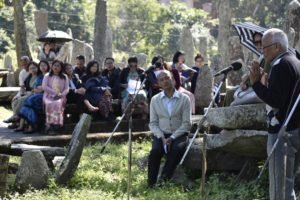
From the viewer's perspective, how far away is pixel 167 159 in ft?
26.6

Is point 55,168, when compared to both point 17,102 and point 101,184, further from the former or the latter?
point 17,102

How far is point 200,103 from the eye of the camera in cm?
1310

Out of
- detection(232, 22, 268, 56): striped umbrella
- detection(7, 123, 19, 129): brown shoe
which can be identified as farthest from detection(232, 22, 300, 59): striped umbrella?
detection(7, 123, 19, 129): brown shoe

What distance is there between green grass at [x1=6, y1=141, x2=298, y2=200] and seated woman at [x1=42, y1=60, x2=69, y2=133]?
8.43ft

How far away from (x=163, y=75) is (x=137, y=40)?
38.6 metres

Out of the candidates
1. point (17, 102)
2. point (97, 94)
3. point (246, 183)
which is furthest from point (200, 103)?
point (246, 183)

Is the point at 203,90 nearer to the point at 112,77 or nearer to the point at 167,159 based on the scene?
the point at 112,77

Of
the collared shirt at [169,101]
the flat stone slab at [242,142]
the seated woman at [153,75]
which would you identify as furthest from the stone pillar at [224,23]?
the flat stone slab at [242,142]

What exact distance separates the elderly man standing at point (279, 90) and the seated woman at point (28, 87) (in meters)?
7.00

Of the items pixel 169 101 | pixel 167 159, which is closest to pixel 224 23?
pixel 169 101

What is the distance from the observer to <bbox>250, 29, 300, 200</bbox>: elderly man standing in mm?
5664

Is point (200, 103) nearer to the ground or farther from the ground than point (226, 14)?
nearer to the ground

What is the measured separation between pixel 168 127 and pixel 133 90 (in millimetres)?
4001

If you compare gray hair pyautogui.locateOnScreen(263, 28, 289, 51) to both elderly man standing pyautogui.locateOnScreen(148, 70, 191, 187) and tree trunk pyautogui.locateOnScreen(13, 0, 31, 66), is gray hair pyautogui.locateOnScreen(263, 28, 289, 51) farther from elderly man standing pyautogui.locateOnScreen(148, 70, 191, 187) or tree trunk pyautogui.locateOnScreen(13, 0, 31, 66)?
tree trunk pyautogui.locateOnScreen(13, 0, 31, 66)
